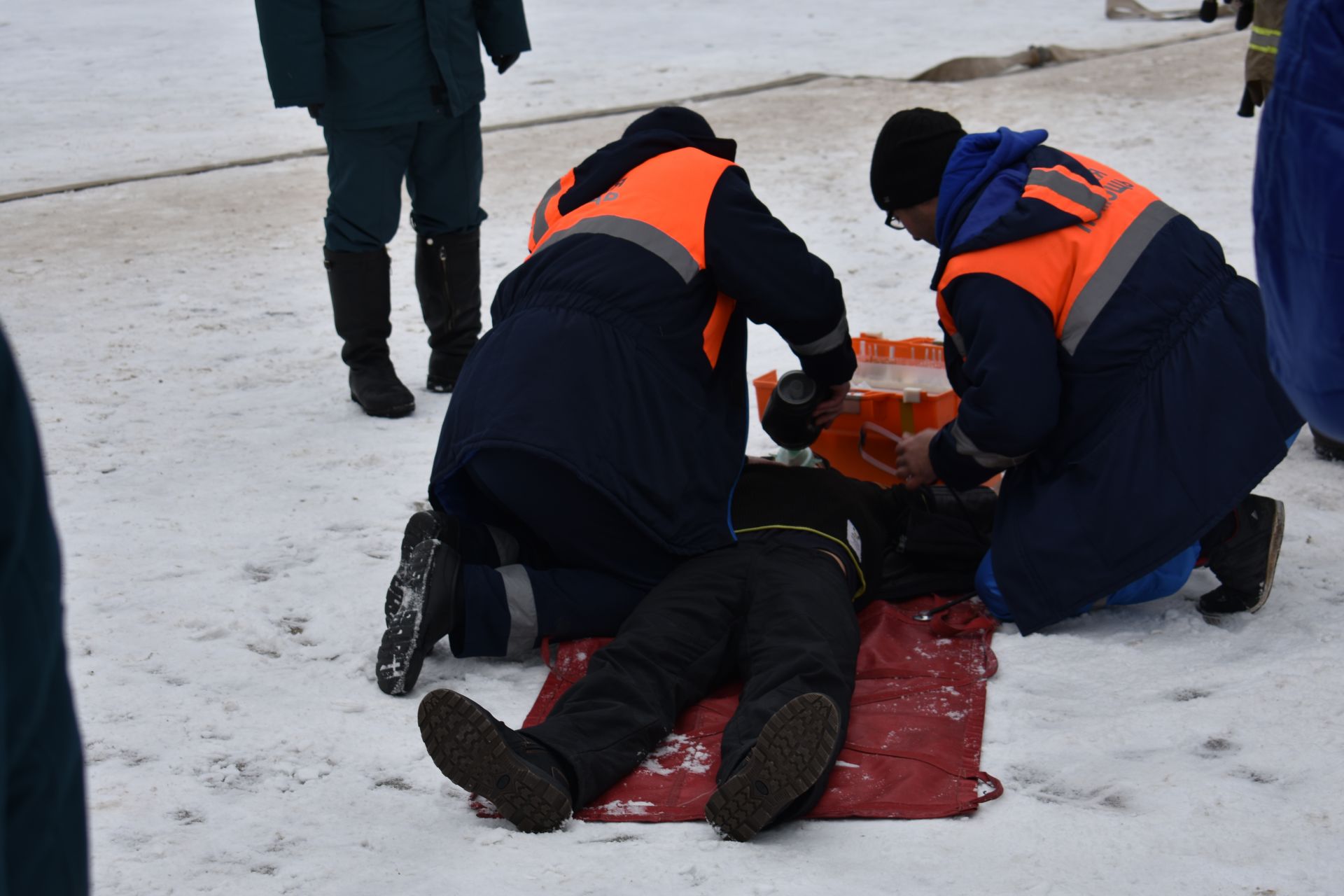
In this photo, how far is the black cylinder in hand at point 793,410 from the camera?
2998 millimetres

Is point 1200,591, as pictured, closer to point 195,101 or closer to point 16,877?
point 16,877

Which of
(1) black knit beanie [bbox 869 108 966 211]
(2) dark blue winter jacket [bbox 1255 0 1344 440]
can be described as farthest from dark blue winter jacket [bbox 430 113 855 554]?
(2) dark blue winter jacket [bbox 1255 0 1344 440]

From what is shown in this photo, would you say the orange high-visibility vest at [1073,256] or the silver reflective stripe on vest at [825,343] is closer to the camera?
the orange high-visibility vest at [1073,256]

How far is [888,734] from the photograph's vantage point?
2355 millimetres

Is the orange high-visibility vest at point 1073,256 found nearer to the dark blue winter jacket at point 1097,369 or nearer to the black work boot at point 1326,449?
the dark blue winter jacket at point 1097,369

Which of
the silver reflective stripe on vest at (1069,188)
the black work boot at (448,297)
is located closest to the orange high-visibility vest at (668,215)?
the silver reflective stripe on vest at (1069,188)

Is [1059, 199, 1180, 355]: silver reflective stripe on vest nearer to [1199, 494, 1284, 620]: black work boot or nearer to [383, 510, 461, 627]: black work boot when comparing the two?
[1199, 494, 1284, 620]: black work boot

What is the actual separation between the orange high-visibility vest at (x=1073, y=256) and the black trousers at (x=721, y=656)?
604 millimetres

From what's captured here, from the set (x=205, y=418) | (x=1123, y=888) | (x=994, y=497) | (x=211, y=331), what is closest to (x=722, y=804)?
(x=1123, y=888)

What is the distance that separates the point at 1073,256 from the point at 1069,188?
140 mm

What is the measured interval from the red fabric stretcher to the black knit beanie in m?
0.82

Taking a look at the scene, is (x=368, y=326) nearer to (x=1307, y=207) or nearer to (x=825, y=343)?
(x=825, y=343)

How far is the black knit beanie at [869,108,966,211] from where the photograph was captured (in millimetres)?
2680

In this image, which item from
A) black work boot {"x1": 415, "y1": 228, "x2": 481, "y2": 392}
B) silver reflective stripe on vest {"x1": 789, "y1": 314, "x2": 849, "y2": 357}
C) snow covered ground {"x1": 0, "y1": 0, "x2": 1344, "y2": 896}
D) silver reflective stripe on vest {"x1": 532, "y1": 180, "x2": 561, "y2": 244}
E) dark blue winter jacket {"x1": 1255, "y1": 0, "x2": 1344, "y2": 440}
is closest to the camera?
dark blue winter jacket {"x1": 1255, "y1": 0, "x2": 1344, "y2": 440}
